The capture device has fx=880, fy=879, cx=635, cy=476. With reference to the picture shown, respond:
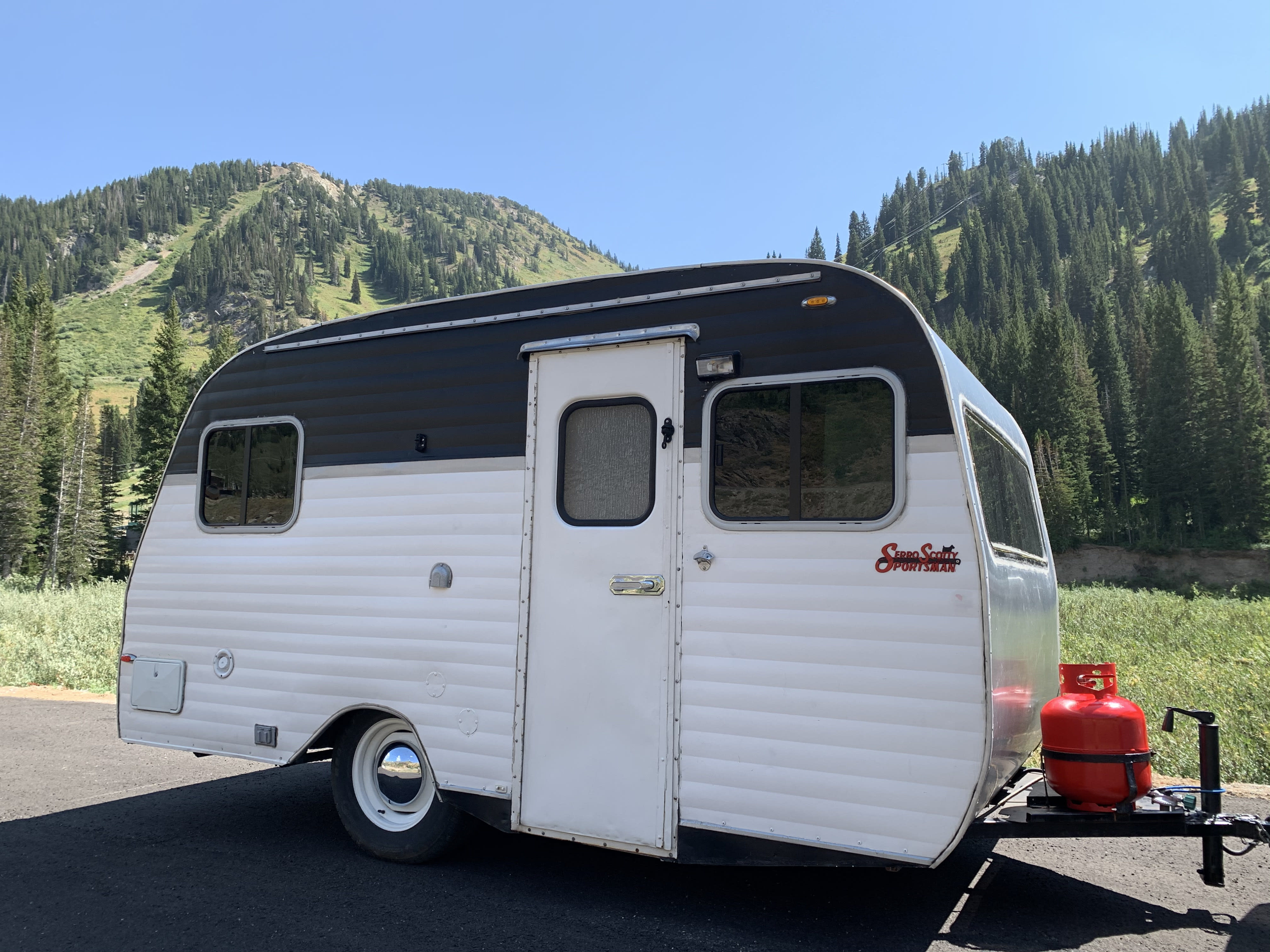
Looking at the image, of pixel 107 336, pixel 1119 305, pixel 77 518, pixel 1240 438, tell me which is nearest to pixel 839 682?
pixel 77 518

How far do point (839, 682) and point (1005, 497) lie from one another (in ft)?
6.19

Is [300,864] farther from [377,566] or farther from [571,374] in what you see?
[571,374]

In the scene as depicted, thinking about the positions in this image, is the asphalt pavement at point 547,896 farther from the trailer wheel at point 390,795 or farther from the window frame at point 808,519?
the window frame at point 808,519

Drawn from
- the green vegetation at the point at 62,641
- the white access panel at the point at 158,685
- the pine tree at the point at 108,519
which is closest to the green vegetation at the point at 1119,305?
the green vegetation at the point at 62,641

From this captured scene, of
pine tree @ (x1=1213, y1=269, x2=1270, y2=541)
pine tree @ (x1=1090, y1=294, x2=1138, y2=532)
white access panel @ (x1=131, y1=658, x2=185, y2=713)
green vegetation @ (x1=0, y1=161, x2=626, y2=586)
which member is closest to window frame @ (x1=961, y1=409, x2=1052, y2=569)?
white access panel @ (x1=131, y1=658, x2=185, y2=713)

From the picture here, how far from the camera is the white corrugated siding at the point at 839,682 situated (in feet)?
12.2

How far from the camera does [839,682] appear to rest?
13.0ft

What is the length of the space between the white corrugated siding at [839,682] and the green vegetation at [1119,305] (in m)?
52.1

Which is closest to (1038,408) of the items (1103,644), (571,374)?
(1103,644)

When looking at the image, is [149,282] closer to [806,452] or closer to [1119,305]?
[1119,305]

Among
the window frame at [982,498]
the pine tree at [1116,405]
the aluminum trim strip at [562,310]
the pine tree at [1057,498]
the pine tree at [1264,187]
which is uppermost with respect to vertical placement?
the pine tree at [1264,187]

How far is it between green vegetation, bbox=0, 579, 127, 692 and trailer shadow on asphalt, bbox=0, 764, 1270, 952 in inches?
228

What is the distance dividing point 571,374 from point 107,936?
141 inches

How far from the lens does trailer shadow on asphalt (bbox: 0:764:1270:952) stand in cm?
414
